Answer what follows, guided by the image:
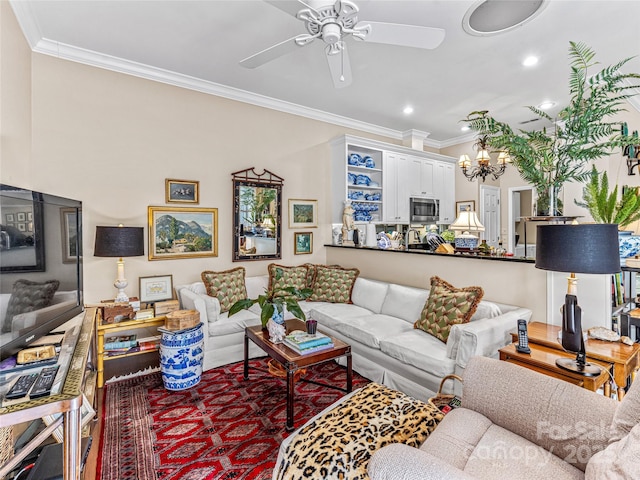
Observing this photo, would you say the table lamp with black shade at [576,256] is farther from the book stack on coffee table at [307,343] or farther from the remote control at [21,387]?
the remote control at [21,387]

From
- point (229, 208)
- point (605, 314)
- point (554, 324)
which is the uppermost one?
point (229, 208)

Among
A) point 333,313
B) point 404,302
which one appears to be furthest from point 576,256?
point 333,313

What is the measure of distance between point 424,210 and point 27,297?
523 centimetres

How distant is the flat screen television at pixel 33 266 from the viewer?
1.38 metres

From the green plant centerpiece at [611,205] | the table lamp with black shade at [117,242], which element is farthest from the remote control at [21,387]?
the green plant centerpiece at [611,205]

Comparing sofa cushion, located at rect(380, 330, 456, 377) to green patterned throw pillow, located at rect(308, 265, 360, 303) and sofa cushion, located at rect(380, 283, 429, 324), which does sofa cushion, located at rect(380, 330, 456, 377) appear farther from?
green patterned throw pillow, located at rect(308, 265, 360, 303)

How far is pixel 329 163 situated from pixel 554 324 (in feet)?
11.2

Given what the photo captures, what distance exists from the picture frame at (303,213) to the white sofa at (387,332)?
3.13 ft

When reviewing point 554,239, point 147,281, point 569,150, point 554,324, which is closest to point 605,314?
point 554,324

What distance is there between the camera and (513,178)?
5934 mm

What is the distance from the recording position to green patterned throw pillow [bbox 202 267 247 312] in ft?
11.5

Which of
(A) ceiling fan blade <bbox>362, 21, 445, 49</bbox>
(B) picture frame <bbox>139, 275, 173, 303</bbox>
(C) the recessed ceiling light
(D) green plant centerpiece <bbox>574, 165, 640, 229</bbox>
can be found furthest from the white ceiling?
(B) picture frame <bbox>139, 275, 173, 303</bbox>

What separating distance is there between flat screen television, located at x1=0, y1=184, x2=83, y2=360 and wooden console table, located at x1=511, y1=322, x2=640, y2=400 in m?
2.93

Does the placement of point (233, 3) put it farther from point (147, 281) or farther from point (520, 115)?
point (520, 115)
